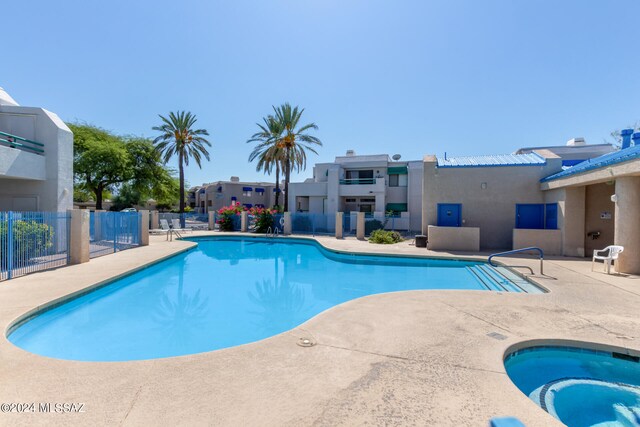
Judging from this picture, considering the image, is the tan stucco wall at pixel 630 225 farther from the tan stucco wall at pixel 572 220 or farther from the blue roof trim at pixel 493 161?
the blue roof trim at pixel 493 161

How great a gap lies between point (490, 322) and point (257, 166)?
2817 centimetres

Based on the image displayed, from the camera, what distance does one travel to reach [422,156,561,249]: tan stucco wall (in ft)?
52.1

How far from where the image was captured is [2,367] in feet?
12.6

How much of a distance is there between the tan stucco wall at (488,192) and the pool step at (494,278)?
15.9 feet

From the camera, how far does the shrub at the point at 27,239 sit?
29.7 feet

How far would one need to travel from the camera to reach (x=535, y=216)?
1575 centimetres

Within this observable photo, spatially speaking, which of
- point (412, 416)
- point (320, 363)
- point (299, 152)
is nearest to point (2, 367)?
point (320, 363)

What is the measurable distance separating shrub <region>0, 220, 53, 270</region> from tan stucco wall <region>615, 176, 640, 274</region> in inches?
762

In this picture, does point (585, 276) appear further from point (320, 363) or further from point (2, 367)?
point (2, 367)

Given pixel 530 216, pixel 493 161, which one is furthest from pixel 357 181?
pixel 530 216

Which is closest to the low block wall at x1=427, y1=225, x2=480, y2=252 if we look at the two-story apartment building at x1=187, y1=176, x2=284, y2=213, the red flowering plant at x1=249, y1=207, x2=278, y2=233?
the red flowering plant at x1=249, y1=207, x2=278, y2=233

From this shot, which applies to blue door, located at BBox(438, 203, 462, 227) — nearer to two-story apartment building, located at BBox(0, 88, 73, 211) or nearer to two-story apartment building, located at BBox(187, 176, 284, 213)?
two-story apartment building, located at BBox(0, 88, 73, 211)

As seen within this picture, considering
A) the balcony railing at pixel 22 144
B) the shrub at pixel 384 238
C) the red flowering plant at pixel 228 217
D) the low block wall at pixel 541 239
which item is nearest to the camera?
the balcony railing at pixel 22 144

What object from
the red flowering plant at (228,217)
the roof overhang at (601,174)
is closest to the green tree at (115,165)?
the red flowering plant at (228,217)
